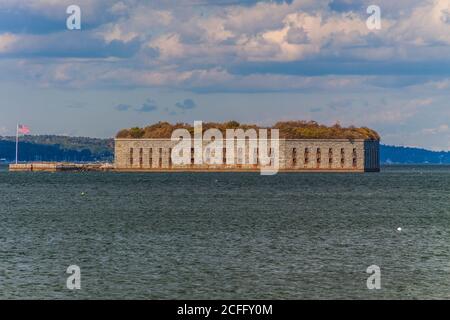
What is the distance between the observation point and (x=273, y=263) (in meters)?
52.6

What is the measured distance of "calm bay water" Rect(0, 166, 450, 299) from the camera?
4412 cm

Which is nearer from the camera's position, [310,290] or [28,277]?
[310,290]

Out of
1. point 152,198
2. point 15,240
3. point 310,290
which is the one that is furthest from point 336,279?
point 152,198

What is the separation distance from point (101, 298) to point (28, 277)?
21.2 ft

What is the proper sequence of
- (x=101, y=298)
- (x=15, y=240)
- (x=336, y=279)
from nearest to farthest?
(x=101, y=298) → (x=336, y=279) → (x=15, y=240)

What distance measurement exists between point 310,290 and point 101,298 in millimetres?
9114

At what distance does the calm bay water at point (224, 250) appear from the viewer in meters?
44.1

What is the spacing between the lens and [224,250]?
5919cm

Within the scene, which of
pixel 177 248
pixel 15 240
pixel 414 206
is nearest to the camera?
pixel 177 248

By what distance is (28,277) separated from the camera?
47.1 meters

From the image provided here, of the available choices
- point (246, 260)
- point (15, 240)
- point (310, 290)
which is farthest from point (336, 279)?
point (15, 240)

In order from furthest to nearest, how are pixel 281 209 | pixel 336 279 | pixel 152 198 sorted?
1. pixel 152 198
2. pixel 281 209
3. pixel 336 279

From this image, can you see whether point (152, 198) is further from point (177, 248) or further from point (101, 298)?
point (101, 298)
